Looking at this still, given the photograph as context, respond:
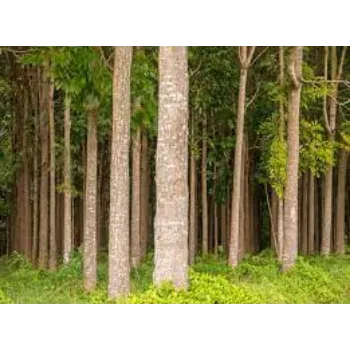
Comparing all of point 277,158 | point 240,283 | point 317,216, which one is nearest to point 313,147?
point 277,158

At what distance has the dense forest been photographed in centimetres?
880

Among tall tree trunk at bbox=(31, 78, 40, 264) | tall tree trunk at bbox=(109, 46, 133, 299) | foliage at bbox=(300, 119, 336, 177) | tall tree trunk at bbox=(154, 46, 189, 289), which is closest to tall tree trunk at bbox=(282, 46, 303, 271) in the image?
foliage at bbox=(300, 119, 336, 177)

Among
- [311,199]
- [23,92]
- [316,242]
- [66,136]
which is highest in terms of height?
[23,92]

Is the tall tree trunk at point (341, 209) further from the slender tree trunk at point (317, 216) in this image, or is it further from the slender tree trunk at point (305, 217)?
the slender tree trunk at point (317, 216)

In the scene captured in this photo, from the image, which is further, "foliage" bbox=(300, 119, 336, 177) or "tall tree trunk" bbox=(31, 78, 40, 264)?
"tall tree trunk" bbox=(31, 78, 40, 264)

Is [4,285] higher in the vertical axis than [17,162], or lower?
lower

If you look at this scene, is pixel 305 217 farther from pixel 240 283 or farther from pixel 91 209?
pixel 91 209

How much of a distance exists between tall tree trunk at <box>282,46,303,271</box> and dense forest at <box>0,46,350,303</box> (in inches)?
1.2

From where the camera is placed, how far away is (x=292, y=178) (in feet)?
55.9

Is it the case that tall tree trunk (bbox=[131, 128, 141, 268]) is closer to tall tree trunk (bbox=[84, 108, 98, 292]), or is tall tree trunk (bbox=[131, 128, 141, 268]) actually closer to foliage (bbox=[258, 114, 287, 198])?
tall tree trunk (bbox=[84, 108, 98, 292])
